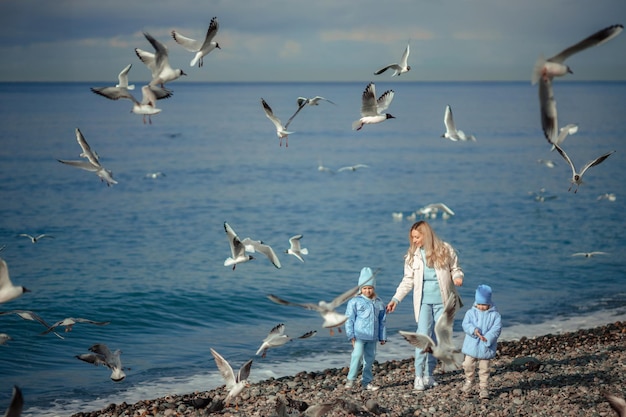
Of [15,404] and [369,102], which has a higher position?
[369,102]

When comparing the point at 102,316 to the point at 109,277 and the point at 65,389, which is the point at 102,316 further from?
the point at 65,389

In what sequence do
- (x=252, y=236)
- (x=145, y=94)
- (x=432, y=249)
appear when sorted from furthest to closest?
(x=252, y=236) → (x=145, y=94) → (x=432, y=249)

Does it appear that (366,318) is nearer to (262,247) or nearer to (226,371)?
(226,371)

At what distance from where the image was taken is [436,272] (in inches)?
343

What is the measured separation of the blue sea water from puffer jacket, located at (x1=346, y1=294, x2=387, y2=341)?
379 cm

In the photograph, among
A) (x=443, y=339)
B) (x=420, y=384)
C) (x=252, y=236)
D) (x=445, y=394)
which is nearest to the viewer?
(x=443, y=339)

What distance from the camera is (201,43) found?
901cm

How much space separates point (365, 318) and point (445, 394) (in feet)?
4.24

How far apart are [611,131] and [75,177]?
5287 centimetres

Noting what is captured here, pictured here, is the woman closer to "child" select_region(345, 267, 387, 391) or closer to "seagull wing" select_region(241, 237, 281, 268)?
"child" select_region(345, 267, 387, 391)

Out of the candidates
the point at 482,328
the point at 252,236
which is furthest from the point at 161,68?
the point at 252,236

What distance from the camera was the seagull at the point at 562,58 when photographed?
6.05 meters

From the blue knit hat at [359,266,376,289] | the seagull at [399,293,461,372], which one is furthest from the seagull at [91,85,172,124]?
the seagull at [399,293,461,372]

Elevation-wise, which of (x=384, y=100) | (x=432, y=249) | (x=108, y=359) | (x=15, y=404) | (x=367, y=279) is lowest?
(x=108, y=359)
